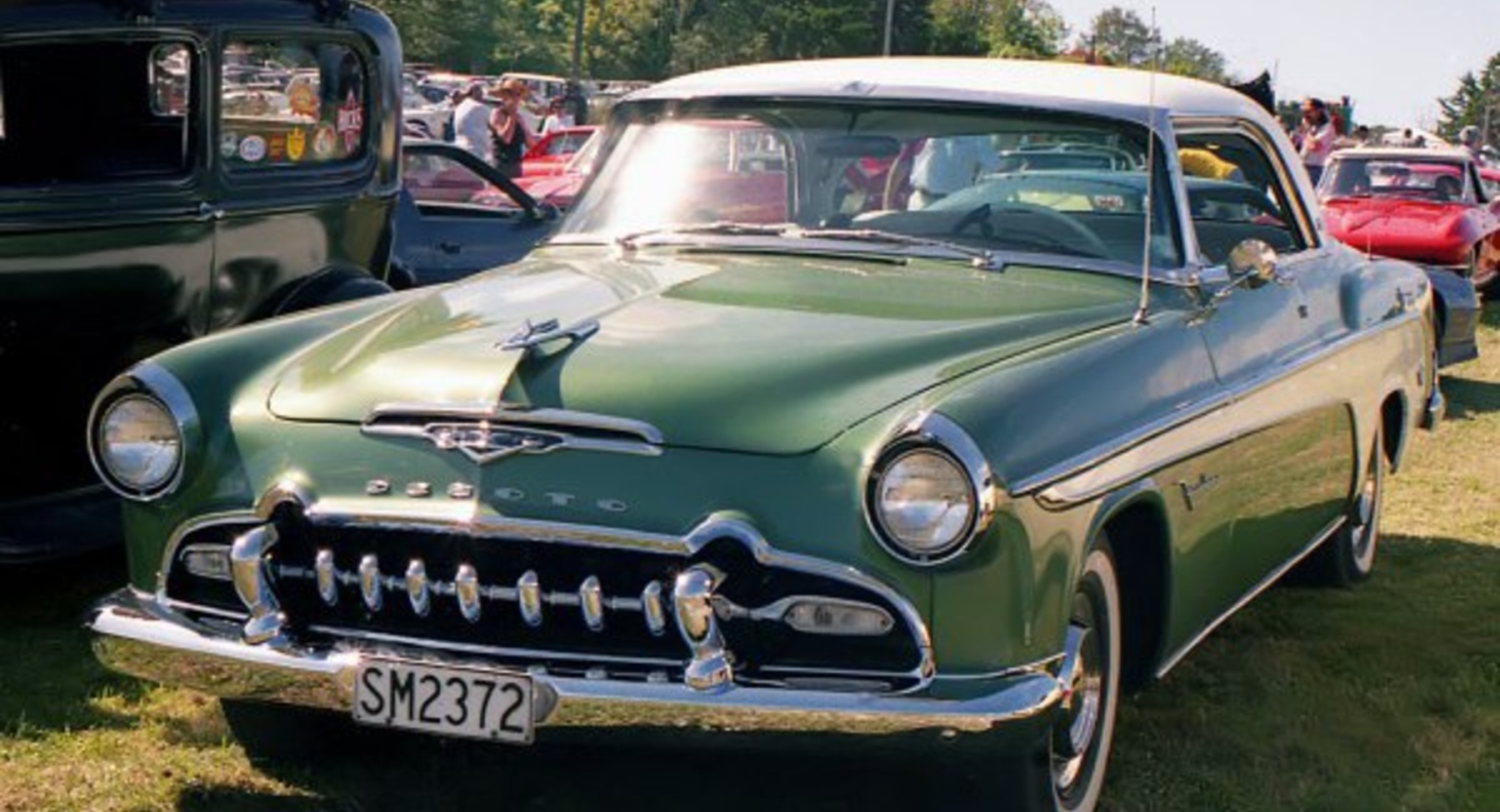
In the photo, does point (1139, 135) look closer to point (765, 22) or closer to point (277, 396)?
point (277, 396)

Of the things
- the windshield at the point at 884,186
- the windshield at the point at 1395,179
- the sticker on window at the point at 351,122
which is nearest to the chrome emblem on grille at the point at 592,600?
the windshield at the point at 884,186

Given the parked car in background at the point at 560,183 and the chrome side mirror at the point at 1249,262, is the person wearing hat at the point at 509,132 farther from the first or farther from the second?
the chrome side mirror at the point at 1249,262

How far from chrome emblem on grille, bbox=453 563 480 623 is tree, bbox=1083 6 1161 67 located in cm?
242

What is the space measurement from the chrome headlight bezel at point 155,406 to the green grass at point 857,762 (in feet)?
2.22

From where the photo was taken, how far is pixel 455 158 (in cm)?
998

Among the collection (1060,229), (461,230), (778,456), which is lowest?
(778,456)

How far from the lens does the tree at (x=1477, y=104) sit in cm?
7343

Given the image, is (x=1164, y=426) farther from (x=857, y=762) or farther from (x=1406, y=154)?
(x=1406, y=154)

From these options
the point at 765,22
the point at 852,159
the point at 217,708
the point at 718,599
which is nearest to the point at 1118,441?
the point at 718,599

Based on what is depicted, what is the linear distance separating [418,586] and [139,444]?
0.79 m

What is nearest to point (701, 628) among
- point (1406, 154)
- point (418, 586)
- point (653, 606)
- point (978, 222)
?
point (653, 606)

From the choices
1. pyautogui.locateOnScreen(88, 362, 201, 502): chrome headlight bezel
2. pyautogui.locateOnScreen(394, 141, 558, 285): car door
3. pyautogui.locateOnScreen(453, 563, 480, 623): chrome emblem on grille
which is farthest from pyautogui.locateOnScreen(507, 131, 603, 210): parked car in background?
pyautogui.locateOnScreen(453, 563, 480, 623): chrome emblem on grille

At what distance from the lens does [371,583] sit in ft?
11.8

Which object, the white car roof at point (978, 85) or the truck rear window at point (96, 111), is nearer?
the white car roof at point (978, 85)
